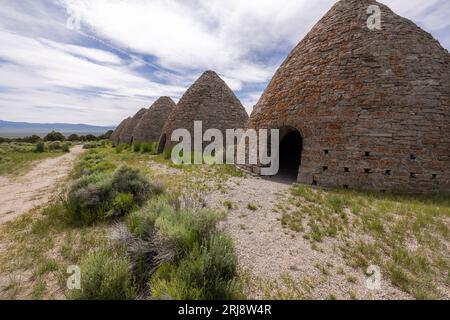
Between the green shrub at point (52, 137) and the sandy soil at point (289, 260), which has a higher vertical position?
the green shrub at point (52, 137)

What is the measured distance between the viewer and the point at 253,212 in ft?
16.0

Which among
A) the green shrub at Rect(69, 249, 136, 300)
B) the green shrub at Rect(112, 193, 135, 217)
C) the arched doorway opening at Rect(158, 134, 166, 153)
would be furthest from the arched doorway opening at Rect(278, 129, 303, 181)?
the arched doorway opening at Rect(158, 134, 166, 153)

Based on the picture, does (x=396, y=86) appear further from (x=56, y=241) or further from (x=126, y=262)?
(x=56, y=241)

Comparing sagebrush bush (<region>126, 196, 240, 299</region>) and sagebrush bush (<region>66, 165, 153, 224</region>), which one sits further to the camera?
sagebrush bush (<region>66, 165, 153, 224</region>)

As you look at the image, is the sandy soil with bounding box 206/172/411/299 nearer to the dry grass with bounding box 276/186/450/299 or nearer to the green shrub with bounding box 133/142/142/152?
the dry grass with bounding box 276/186/450/299

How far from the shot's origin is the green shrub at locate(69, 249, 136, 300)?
88.0 inches

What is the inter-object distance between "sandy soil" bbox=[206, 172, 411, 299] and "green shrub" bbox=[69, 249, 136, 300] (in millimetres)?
1436

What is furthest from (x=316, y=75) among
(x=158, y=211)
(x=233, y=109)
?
(x=233, y=109)

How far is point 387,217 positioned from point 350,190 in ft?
6.92

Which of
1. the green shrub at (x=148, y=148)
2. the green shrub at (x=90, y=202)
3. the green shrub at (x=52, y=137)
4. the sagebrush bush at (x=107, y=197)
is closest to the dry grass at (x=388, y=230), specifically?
the sagebrush bush at (x=107, y=197)

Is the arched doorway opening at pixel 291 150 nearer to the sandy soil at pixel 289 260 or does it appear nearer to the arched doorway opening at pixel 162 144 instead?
the sandy soil at pixel 289 260

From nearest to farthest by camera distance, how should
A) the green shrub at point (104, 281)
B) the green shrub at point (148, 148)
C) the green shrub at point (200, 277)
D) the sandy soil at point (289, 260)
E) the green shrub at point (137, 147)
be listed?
the green shrub at point (200, 277) → the green shrub at point (104, 281) → the sandy soil at point (289, 260) → the green shrub at point (148, 148) → the green shrub at point (137, 147)

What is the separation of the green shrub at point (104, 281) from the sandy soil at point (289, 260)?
144 centimetres

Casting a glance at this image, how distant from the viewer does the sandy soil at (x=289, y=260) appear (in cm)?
251
